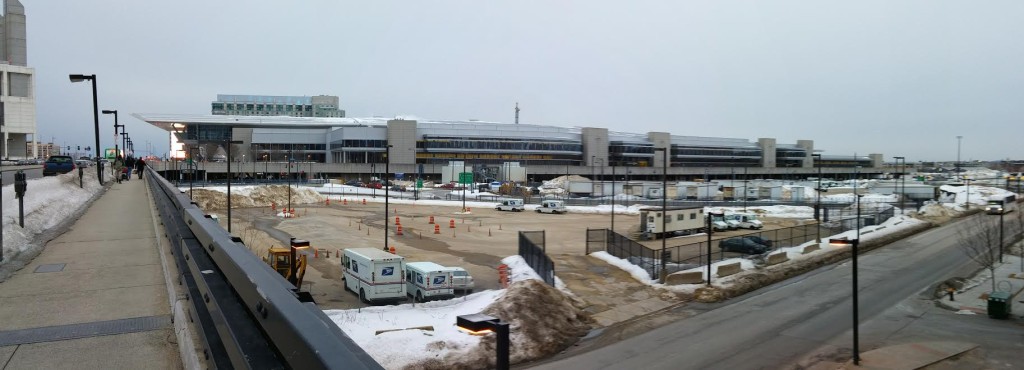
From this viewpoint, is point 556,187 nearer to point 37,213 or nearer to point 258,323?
point 37,213

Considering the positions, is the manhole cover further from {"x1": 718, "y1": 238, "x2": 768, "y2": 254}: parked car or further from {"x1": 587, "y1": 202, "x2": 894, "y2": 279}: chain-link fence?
{"x1": 718, "y1": 238, "x2": 768, "y2": 254}: parked car

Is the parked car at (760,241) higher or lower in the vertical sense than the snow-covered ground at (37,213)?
lower

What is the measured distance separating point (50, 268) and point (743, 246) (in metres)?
41.2

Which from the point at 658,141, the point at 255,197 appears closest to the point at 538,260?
the point at 255,197

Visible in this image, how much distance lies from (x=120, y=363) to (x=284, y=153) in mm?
142592

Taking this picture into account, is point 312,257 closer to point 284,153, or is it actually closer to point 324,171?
point 324,171

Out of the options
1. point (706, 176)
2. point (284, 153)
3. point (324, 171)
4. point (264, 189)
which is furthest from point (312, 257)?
point (706, 176)

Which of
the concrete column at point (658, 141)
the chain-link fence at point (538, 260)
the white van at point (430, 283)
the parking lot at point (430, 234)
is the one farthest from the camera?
the concrete column at point (658, 141)

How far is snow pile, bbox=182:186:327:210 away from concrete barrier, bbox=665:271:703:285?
2267 inches

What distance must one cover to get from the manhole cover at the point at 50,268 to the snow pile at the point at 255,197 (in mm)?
67100

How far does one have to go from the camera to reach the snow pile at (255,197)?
7269 cm

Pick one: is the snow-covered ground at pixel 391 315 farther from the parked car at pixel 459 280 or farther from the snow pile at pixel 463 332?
the parked car at pixel 459 280

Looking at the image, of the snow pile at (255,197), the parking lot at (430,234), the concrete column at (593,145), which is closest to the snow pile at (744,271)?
the parking lot at (430,234)

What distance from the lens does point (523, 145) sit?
148 meters
